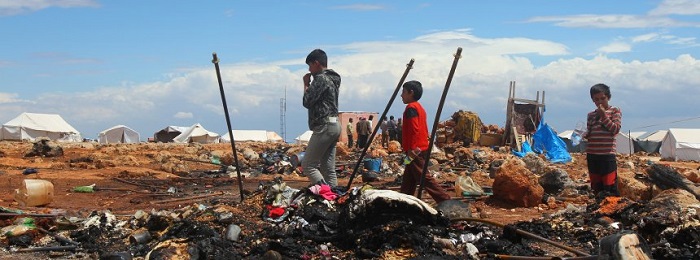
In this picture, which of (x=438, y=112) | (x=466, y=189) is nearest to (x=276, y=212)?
(x=438, y=112)

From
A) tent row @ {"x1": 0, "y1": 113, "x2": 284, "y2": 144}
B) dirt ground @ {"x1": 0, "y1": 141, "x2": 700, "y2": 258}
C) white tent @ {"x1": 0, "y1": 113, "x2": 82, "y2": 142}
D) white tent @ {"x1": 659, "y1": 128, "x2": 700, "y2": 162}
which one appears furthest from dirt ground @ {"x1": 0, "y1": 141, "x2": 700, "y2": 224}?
white tent @ {"x1": 0, "y1": 113, "x2": 82, "y2": 142}

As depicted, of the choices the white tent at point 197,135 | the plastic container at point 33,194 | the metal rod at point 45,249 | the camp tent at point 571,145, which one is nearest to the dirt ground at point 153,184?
the plastic container at point 33,194

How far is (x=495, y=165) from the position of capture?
1555 cm

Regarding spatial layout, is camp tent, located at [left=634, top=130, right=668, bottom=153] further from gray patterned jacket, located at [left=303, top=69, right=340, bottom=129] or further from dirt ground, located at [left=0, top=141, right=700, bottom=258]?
gray patterned jacket, located at [left=303, top=69, right=340, bottom=129]

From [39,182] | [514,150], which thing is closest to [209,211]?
[39,182]

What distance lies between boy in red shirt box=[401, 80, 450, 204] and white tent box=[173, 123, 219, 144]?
44476mm

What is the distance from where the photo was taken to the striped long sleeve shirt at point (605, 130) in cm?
757

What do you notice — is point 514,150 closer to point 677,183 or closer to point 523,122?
point 523,122

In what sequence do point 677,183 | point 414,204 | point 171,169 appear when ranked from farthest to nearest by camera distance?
point 171,169, point 677,183, point 414,204

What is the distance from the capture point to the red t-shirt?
7664 mm

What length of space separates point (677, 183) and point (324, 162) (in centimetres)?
425

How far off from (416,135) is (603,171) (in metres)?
1.97

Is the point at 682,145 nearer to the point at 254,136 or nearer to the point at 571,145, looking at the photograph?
the point at 571,145

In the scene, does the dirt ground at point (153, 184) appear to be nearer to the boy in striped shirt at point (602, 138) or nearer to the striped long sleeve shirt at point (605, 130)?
the boy in striped shirt at point (602, 138)
